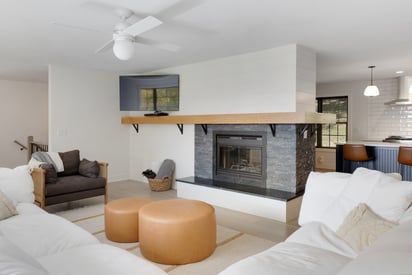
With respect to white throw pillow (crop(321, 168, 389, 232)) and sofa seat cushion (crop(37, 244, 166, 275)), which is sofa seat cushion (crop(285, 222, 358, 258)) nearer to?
white throw pillow (crop(321, 168, 389, 232))

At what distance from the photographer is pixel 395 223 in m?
1.86

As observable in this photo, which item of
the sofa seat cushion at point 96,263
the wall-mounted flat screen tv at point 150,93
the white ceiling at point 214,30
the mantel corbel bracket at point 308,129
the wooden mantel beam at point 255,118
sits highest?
the white ceiling at point 214,30

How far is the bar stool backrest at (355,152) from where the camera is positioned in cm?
508

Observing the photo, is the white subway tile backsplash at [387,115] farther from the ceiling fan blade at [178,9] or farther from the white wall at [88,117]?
the ceiling fan blade at [178,9]

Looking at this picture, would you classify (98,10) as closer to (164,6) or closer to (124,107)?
(164,6)

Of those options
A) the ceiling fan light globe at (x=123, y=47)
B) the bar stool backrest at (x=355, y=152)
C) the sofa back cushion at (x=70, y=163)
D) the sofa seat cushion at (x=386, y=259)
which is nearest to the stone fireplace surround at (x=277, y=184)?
the bar stool backrest at (x=355, y=152)

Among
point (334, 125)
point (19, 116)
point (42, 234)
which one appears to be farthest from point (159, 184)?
point (334, 125)

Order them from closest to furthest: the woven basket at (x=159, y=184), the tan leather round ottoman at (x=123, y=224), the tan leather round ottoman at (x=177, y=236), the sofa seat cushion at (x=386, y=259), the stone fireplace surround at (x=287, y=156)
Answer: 1. the sofa seat cushion at (x=386, y=259)
2. the tan leather round ottoman at (x=177, y=236)
3. the tan leather round ottoman at (x=123, y=224)
4. the stone fireplace surround at (x=287, y=156)
5. the woven basket at (x=159, y=184)

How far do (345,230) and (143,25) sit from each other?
2.18 metres

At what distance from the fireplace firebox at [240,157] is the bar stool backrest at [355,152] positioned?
1802 millimetres

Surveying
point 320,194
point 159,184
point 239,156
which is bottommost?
point 159,184

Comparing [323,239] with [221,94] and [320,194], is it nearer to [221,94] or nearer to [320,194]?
[320,194]

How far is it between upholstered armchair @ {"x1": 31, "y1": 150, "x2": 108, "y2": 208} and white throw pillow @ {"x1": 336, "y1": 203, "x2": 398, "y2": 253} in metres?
3.39

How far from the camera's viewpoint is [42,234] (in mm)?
2117
